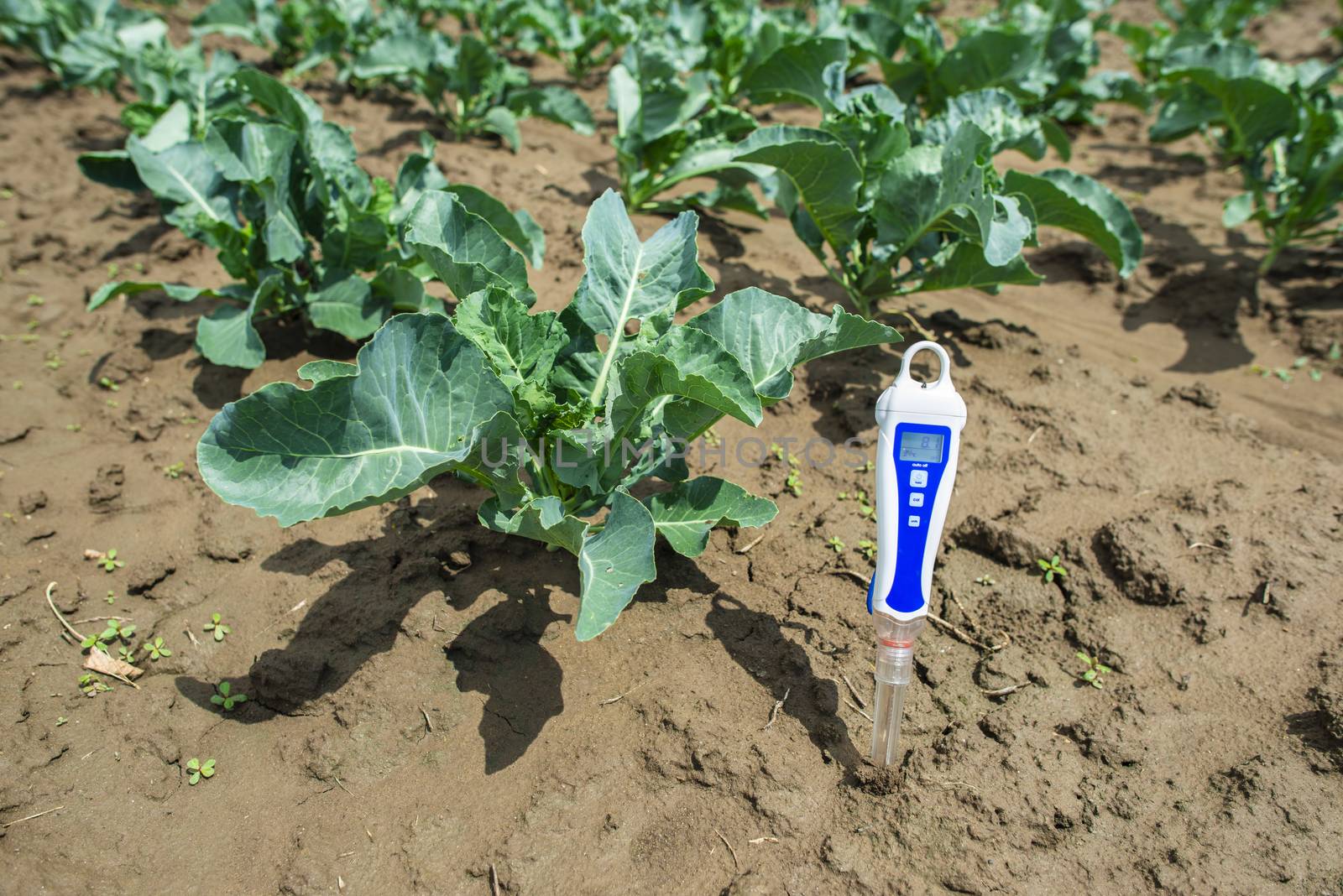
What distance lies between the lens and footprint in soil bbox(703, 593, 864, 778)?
2094mm

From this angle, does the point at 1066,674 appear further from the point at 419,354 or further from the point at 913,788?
the point at 419,354

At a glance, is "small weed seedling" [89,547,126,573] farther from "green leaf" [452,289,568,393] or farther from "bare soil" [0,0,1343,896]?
"green leaf" [452,289,568,393]

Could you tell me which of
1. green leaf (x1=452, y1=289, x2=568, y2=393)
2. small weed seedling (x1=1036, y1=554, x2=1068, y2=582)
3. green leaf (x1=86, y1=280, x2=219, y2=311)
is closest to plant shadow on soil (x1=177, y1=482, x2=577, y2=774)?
green leaf (x1=452, y1=289, x2=568, y2=393)

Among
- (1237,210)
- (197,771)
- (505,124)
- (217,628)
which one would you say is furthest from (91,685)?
(1237,210)

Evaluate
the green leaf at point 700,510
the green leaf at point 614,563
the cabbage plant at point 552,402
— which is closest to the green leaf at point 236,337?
the cabbage plant at point 552,402

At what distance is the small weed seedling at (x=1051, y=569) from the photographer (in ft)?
8.30

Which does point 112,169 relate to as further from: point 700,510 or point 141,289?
point 700,510

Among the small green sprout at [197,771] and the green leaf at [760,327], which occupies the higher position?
the green leaf at [760,327]

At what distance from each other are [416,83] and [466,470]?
15.4 feet

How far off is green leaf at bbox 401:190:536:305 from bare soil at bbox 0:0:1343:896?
0.76 m

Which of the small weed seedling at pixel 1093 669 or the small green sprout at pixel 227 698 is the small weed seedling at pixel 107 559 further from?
the small weed seedling at pixel 1093 669

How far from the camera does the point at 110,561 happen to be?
256cm

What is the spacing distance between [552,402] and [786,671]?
952 millimetres

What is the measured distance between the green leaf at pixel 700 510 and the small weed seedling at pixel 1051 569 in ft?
2.99
